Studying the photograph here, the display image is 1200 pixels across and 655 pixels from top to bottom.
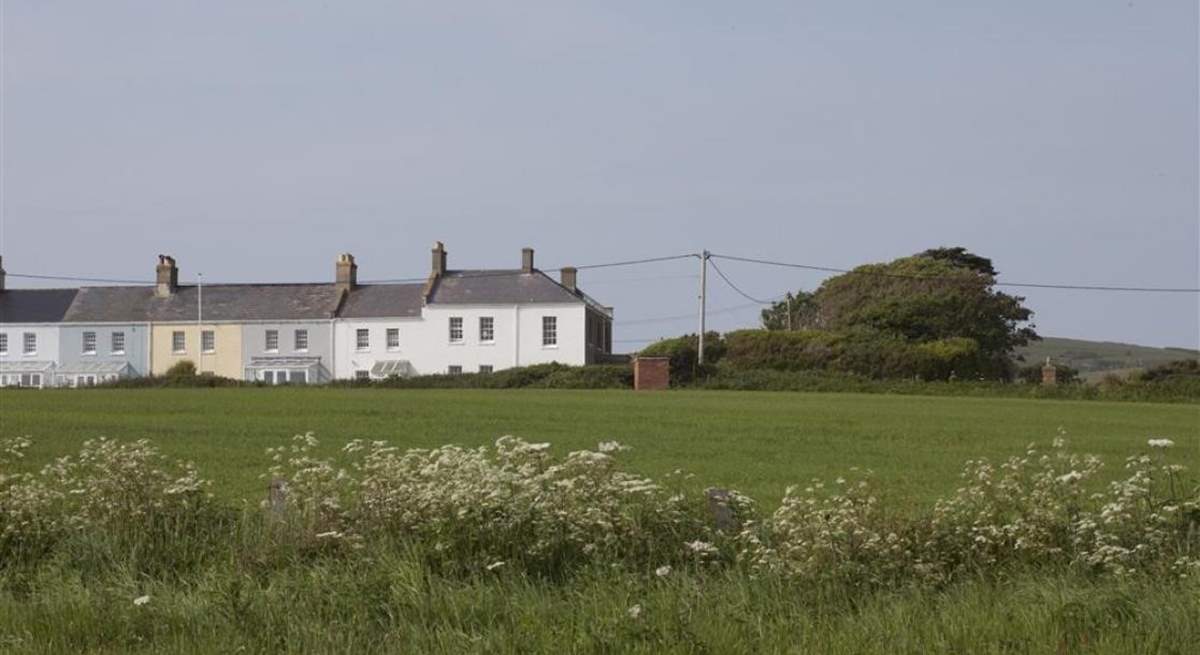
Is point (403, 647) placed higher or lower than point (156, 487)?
lower

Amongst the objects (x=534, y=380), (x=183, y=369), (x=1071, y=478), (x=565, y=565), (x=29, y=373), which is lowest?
(x=565, y=565)

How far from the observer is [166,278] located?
268 ft

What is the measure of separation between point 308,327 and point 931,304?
3703 centimetres

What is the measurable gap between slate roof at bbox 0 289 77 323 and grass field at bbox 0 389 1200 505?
44.1m

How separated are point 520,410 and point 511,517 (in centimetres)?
2448

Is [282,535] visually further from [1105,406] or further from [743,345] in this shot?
[743,345]

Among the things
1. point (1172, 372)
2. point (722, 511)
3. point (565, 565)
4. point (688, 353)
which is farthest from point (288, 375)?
point (565, 565)

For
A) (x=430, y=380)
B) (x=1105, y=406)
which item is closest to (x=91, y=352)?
(x=430, y=380)

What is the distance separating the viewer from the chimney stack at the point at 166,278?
267ft

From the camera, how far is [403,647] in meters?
7.72

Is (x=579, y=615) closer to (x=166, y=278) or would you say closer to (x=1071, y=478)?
(x=1071, y=478)

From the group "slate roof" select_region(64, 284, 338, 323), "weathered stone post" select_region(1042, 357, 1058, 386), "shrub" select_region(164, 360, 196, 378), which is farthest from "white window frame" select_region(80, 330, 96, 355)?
"weathered stone post" select_region(1042, 357, 1058, 386)

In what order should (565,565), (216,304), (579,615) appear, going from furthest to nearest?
(216,304), (565,565), (579,615)

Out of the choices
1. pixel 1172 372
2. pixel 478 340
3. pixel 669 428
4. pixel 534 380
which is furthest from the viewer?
pixel 478 340
